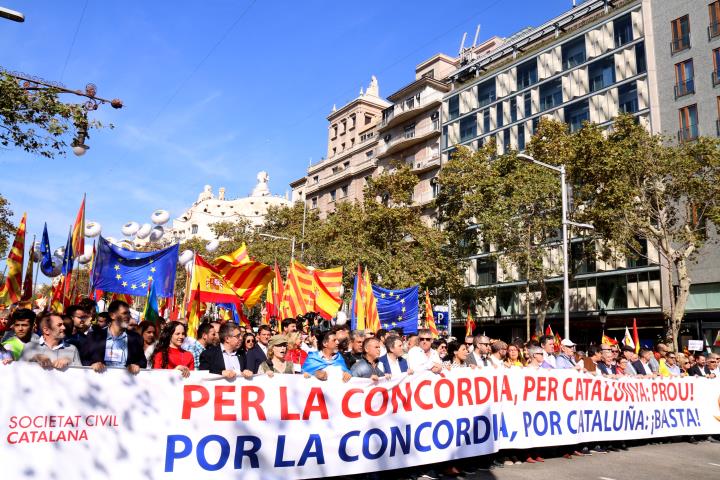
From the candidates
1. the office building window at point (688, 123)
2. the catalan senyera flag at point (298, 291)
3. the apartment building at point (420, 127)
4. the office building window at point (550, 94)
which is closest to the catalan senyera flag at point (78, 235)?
the catalan senyera flag at point (298, 291)

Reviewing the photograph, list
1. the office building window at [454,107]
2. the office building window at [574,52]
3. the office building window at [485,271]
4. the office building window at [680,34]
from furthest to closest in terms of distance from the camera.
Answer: the office building window at [454,107] < the office building window at [485,271] < the office building window at [574,52] < the office building window at [680,34]

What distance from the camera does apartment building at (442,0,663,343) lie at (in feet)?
115

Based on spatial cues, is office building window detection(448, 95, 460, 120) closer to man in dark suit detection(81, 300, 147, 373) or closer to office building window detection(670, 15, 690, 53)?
office building window detection(670, 15, 690, 53)

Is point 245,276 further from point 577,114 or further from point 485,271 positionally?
point 485,271

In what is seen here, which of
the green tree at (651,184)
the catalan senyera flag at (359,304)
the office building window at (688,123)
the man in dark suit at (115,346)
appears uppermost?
the office building window at (688,123)

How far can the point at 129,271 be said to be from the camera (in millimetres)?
12203

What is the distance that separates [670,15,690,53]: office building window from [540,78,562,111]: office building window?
811 cm

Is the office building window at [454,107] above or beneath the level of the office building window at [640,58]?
above

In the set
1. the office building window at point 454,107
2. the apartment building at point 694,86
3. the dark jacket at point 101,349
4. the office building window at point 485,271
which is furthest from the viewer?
the office building window at point 454,107

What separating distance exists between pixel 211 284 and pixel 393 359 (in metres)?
7.19

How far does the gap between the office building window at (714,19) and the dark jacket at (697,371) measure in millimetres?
27106

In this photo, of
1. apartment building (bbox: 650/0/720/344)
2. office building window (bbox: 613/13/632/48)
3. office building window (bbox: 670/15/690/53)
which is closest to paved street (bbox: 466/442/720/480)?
apartment building (bbox: 650/0/720/344)

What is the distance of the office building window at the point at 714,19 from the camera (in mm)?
31625

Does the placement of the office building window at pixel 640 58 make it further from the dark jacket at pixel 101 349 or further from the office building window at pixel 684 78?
the dark jacket at pixel 101 349
